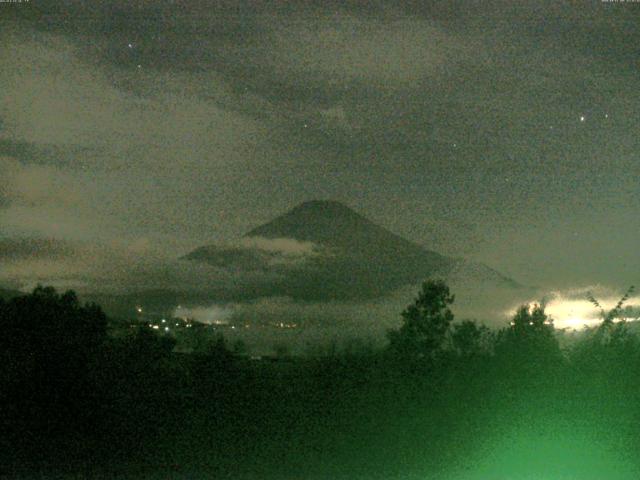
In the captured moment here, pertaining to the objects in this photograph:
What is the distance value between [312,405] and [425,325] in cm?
635

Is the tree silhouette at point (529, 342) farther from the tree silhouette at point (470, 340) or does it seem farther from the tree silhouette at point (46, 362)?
the tree silhouette at point (46, 362)

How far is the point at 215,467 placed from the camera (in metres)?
11.9

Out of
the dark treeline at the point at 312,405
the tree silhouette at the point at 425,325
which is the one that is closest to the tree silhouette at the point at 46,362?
the dark treeline at the point at 312,405

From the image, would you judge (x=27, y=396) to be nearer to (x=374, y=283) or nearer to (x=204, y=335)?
(x=204, y=335)

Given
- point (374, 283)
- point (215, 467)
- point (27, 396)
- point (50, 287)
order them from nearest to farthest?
point (215, 467), point (27, 396), point (50, 287), point (374, 283)

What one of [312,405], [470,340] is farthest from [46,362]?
[470,340]

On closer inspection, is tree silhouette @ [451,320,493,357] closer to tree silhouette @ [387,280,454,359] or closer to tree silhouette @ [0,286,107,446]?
tree silhouette @ [387,280,454,359]

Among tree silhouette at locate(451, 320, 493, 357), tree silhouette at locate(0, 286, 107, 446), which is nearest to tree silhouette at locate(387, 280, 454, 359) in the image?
tree silhouette at locate(451, 320, 493, 357)

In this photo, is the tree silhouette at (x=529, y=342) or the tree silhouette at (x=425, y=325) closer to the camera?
the tree silhouette at (x=529, y=342)

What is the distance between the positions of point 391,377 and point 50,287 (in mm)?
7050

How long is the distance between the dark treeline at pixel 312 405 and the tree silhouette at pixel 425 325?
798mm

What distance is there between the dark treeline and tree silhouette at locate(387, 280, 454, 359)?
798 mm

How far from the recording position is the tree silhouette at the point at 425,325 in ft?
57.6

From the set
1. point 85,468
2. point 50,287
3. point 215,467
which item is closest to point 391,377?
point 215,467
